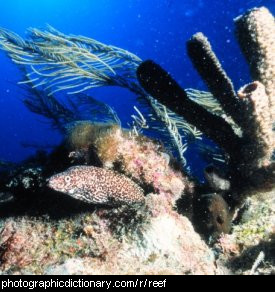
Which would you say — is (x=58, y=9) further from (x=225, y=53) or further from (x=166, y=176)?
(x=166, y=176)

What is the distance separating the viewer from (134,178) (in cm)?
371

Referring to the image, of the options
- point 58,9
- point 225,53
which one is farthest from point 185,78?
point 58,9

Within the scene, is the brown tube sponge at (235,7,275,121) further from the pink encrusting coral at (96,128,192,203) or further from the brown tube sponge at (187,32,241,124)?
the pink encrusting coral at (96,128,192,203)

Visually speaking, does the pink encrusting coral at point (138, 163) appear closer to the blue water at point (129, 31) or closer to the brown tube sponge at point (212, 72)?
the brown tube sponge at point (212, 72)

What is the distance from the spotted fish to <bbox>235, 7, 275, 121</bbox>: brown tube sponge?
A: 1.74 m

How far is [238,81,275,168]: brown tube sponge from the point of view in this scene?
291 centimetres

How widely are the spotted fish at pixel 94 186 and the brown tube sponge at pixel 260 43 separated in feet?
5.70

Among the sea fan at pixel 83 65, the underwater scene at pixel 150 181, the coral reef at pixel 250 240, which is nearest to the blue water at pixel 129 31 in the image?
the sea fan at pixel 83 65

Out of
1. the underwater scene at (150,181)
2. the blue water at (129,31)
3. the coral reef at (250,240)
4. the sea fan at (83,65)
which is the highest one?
the blue water at (129,31)

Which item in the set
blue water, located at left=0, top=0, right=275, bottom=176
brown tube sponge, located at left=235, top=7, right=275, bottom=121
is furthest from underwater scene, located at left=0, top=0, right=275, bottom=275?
blue water, located at left=0, top=0, right=275, bottom=176

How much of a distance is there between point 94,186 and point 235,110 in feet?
5.72

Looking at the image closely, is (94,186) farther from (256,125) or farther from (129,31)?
(129,31)

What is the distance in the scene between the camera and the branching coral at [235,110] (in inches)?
121
